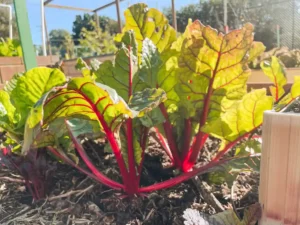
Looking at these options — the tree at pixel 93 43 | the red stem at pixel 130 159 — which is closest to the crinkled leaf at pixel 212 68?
the red stem at pixel 130 159

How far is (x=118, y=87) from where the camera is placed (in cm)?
62

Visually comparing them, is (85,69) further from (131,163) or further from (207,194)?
(207,194)

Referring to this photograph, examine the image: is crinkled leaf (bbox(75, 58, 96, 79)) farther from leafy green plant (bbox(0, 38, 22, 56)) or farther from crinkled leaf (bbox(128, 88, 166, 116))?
leafy green plant (bbox(0, 38, 22, 56))

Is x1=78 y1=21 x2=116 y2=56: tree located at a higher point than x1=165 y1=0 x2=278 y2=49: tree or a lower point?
lower

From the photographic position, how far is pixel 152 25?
703 mm

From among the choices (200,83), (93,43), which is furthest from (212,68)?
(93,43)

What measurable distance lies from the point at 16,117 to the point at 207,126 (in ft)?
1.32

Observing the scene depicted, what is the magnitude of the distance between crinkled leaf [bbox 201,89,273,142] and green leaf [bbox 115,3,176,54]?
9.2 inches

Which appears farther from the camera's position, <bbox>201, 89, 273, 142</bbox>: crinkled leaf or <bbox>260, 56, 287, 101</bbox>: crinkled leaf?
<bbox>260, 56, 287, 101</bbox>: crinkled leaf

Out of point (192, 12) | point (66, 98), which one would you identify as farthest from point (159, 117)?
point (192, 12)

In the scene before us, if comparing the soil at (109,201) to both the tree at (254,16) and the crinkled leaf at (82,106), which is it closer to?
the crinkled leaf at (82,106)

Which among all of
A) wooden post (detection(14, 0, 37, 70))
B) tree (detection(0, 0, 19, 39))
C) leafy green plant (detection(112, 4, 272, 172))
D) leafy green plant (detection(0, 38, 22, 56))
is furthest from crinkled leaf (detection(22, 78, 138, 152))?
tree (detection(0, 0, 19, 39))

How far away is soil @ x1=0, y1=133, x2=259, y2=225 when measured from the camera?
57 cm

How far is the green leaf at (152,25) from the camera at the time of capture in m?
0.69
